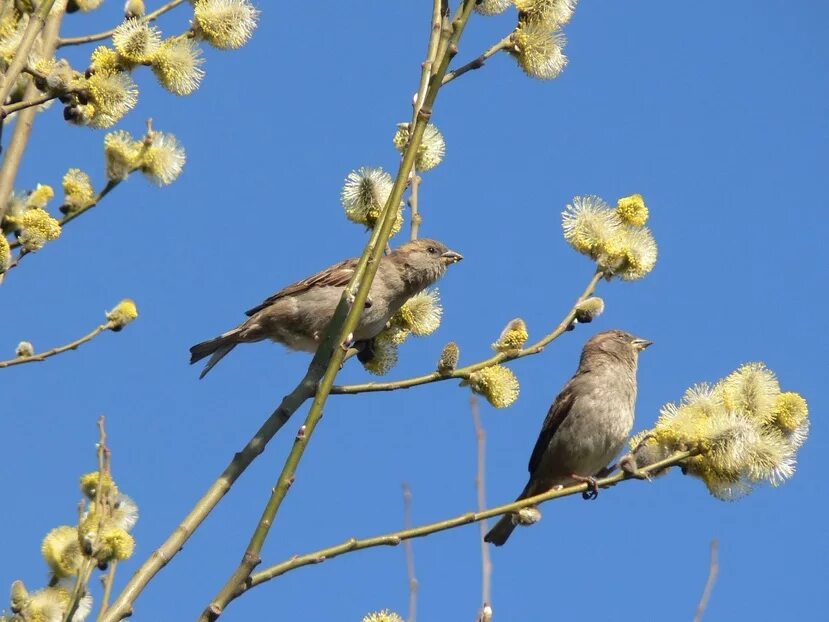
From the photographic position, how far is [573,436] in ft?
25.2

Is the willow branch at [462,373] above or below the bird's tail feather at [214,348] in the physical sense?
below

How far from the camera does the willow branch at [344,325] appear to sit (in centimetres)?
315

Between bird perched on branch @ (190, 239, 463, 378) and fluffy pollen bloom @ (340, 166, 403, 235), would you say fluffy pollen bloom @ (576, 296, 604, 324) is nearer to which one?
fluffy pollen bloom @ (340, 166, 403, 235)

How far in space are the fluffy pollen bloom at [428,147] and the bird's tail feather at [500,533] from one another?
3512mm

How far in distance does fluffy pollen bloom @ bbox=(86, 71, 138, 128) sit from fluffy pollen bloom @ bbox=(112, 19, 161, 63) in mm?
86

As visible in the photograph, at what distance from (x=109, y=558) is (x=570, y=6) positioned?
288cm

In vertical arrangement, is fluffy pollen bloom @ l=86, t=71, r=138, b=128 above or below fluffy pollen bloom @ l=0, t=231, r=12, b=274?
above

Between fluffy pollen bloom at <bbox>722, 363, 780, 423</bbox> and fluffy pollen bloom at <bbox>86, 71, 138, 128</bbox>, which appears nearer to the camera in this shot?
fluffy pollen bloom at <bbox>722, 363, 780, 423</bbox>

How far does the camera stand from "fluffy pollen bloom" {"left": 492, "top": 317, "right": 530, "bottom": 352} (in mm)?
4223

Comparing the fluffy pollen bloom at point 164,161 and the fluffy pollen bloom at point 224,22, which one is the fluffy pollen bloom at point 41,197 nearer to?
the fluffy pollen bloom at point 164,161

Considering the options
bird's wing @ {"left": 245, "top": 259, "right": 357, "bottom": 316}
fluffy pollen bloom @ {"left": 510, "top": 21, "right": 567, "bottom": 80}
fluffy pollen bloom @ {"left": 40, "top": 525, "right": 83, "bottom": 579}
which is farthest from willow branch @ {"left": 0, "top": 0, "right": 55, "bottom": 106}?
bird's wing @ {"left": 245, "top": 259, "right": 357, "bottom": 316}

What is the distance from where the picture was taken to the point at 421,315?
5.86 metres

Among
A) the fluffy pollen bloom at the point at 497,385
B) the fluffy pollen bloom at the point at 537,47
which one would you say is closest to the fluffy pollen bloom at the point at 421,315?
the fluffy pollen bloom at the point at 497,385

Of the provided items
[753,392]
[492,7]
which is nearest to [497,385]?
[753,392]
